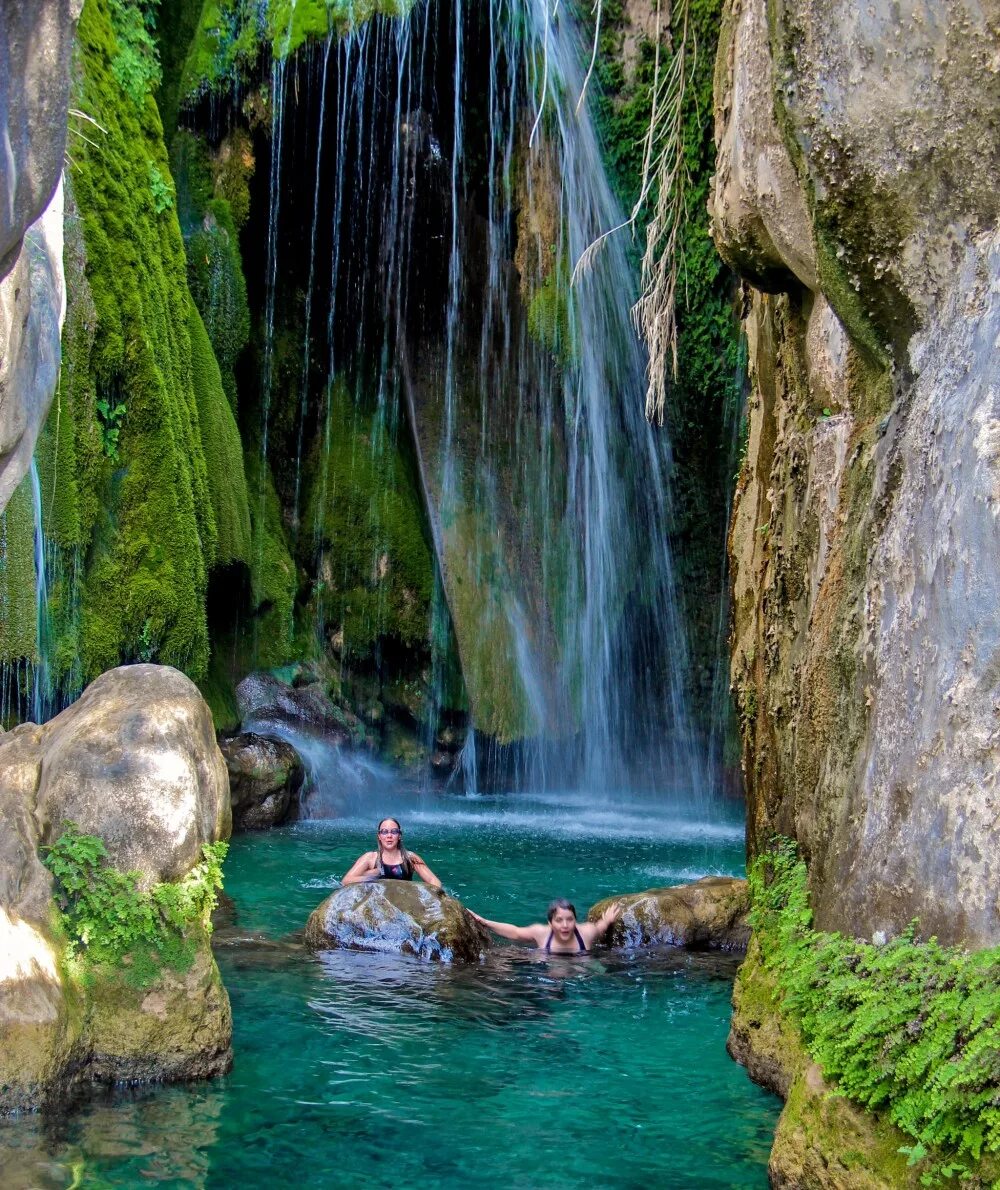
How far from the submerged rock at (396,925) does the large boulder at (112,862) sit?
7.59 ft

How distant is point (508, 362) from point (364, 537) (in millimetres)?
3043

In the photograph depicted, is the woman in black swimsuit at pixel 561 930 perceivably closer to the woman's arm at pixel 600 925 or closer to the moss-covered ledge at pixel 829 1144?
the woman's arm at pixel 600 925

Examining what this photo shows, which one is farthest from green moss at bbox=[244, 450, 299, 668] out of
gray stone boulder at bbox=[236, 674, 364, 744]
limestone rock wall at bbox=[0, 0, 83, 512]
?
limestone rock wall at bbox=[0, 0, 83, 512]

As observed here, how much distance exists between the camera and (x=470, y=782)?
16.8 meters

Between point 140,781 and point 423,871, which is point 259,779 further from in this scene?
point 140,781

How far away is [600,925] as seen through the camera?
862cm

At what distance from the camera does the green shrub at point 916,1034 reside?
314 centimetres

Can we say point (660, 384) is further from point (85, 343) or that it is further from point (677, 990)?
point (85, 343)

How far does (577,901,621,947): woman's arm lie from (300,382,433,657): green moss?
8681 mm

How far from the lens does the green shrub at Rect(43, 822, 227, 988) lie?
5.26 metres

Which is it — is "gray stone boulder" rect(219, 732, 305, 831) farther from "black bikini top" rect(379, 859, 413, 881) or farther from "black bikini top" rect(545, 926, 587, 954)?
"black bikini top" rect(545, 926, 587, 954)

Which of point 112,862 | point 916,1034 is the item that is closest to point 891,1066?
point 916,1034

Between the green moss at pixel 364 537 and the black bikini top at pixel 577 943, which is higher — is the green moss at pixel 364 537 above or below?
above

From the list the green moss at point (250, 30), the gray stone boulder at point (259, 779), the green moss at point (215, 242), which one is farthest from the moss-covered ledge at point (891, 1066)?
the green moss at point (250, 30)
